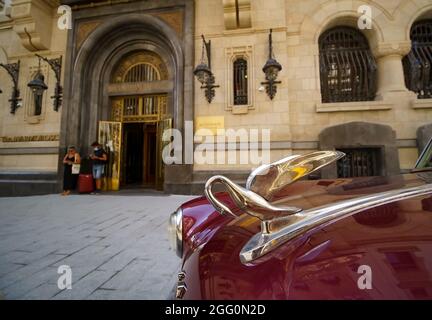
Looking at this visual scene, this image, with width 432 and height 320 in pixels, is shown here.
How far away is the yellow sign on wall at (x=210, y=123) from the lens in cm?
730

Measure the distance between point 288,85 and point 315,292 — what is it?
301 inches

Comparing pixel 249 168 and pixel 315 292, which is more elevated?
pixel 249 168

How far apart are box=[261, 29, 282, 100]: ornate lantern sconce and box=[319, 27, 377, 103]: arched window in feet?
6.05

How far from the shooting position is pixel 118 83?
8.97 meters

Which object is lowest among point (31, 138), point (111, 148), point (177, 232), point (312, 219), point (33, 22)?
point (177, 232)

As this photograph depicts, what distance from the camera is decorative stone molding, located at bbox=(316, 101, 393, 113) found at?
22.6ft

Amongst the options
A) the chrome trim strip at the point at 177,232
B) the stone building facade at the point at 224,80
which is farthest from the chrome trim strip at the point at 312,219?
the stone building facade at the point at 224,80

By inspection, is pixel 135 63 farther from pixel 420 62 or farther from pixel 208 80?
pixel 420 62

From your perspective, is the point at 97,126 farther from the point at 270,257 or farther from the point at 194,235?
the point at 270,257

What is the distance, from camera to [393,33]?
7176 millimetres

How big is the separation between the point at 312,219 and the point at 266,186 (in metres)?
0.37

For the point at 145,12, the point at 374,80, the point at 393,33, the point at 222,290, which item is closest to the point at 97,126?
the point at 145,12

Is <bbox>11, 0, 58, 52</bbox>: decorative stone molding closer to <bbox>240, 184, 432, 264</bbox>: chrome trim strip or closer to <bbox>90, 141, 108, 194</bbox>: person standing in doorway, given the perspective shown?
<bbox>90, 141, 108, 194</bbox>: person standing in doorway

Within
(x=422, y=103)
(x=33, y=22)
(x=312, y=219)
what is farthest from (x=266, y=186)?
(x=33, y=22)
